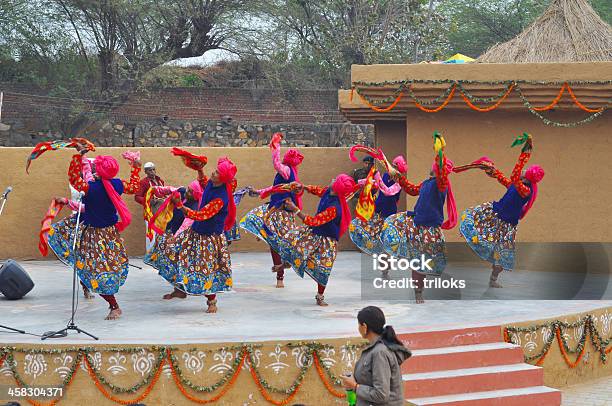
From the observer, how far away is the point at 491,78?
13.0 meters

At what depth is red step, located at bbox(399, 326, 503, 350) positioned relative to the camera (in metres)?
9.24

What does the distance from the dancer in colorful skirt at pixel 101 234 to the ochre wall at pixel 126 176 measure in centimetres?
509

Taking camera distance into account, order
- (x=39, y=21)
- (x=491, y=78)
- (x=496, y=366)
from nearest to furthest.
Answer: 1. (x=496, y=366)
2. (x=491, y=78)
3. (x=39, y=21)

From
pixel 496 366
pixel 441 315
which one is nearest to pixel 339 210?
pixel 441 315

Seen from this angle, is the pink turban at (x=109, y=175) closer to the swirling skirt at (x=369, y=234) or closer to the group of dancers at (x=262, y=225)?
the group of dancers at (x=262, y=225)

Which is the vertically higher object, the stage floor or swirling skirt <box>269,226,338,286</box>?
swirling skirt <box>269,226,338,286</box>

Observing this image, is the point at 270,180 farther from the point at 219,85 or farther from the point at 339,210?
→ the point at 219,85

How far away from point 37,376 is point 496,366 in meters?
4.27

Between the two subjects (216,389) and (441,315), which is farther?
(441,315)

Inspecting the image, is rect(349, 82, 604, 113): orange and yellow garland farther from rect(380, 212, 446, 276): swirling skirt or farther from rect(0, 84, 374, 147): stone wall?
rect(0, 84, 374, 147): stone wall

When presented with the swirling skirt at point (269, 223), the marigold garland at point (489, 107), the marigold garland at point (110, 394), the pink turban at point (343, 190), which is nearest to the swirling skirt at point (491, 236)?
the marigold garland at point (489, 107)

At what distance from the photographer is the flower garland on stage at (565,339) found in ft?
31.9

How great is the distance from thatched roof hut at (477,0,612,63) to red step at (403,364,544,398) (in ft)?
19.2

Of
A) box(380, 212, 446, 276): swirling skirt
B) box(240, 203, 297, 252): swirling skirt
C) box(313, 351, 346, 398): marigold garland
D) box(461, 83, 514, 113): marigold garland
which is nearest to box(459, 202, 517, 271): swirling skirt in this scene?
box(380, 212, 446, 276): swirling skirt
